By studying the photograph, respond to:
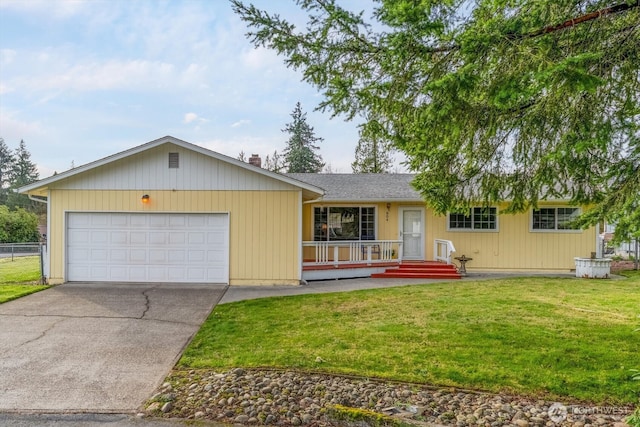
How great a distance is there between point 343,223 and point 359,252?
1594mm

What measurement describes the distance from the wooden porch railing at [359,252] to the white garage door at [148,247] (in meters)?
3.28

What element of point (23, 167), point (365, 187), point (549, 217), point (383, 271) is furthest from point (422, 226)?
point (23, 167)

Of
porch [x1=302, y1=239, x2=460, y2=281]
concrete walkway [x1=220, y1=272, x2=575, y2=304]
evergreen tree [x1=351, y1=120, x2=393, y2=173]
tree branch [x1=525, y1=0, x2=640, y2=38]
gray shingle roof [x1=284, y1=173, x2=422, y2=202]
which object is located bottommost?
concrete walkway [x1=220, y1=272, x2=575, y2=304]

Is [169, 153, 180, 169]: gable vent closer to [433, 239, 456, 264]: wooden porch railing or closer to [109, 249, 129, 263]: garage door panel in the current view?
[109, 249, 129, 263]: garage door panel

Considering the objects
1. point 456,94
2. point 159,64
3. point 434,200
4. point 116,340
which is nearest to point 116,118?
point 159,64

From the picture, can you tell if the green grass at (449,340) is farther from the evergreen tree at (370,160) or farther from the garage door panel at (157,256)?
the evergreen tree at (370,160)

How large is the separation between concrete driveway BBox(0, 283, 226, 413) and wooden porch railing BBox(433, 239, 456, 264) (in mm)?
7824

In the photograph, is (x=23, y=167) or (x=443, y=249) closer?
(x=443, y=249)

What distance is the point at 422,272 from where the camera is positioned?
39.2 ft

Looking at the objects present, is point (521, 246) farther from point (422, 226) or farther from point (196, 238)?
point (196, 238)

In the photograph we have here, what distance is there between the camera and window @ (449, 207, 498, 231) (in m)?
12.9

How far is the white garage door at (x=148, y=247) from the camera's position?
999 centimetres

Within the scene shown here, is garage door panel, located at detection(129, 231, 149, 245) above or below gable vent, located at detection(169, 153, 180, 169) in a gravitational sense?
below

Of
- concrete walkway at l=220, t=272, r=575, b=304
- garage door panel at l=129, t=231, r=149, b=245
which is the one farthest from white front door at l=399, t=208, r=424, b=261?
garage door panel at l=129, t=231, r=149, b=245
